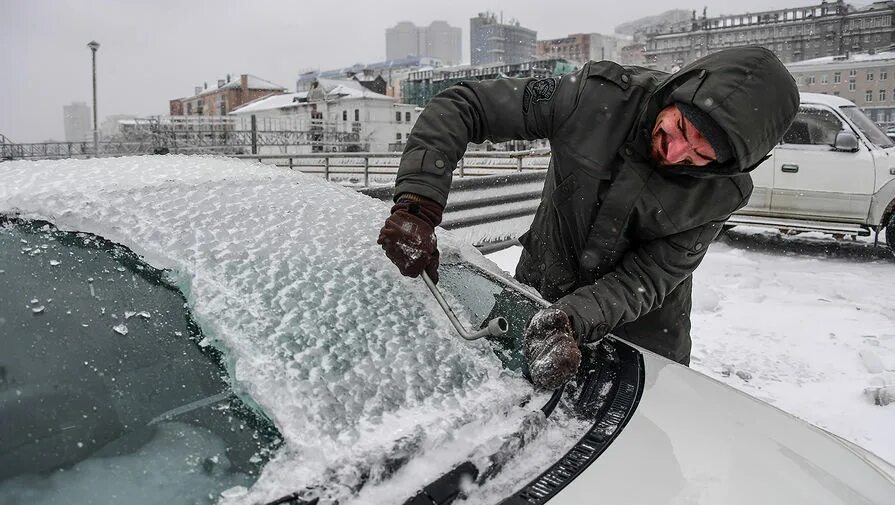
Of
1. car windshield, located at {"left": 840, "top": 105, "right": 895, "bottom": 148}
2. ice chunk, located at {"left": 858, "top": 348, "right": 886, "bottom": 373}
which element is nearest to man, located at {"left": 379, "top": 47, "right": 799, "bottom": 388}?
ice chunk, located at {"left": 858, "top": 348, "right": 886, "bottom": 373}

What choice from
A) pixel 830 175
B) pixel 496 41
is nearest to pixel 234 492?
pixel 830 175

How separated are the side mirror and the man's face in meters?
5.94

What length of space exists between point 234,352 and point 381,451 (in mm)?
393

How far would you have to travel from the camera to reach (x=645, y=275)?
6.76ft

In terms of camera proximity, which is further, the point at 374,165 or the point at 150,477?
the point at 374,165

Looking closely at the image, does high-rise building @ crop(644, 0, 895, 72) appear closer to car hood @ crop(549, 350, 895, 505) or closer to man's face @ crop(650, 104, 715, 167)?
man's face @ crop(650, 104, 715, 167)

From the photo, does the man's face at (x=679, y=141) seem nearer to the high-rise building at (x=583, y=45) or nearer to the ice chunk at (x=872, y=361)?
the ice chunk at (x=872, y=361)

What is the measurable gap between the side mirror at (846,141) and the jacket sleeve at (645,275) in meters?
5.58

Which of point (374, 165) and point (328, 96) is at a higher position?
point (328, 96)

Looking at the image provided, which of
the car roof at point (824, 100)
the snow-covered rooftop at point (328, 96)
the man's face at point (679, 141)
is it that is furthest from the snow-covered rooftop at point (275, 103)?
the man's face at point (679, 141)

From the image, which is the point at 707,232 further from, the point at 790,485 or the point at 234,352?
the point at 234,352

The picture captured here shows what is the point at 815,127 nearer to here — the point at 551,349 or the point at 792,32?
the point at 551,349

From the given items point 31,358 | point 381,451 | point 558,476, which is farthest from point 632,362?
point 31,358

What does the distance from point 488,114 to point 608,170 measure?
0.45m
